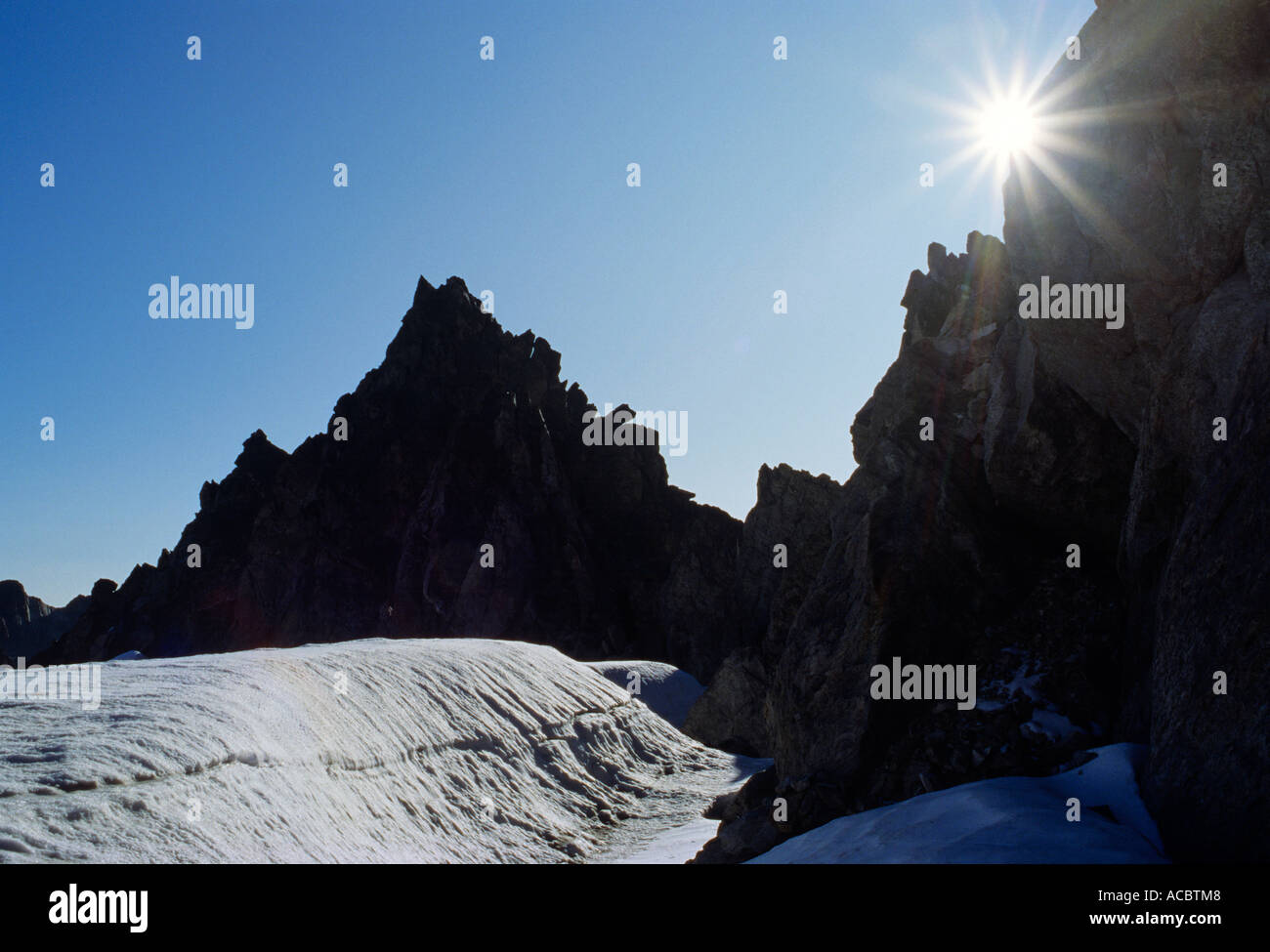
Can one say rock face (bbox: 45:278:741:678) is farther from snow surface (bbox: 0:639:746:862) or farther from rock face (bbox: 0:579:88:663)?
rock face (bbox: 0:579:88:663)

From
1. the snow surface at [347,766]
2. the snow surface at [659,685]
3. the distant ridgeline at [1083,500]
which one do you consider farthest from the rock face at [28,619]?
the distant ridgeline at [1083,500]

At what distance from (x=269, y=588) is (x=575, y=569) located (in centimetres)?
3269

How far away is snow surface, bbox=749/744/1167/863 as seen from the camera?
24.3 feet

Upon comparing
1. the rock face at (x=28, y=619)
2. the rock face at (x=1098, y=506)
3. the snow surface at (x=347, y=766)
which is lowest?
the rock face at (x=28, y=619)

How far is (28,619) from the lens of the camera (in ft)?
459

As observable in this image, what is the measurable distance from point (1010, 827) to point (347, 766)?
11634 mm

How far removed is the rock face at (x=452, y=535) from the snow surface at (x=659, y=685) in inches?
830

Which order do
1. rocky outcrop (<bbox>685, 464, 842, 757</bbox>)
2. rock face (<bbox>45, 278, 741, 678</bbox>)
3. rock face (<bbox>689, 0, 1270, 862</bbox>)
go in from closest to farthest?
1. rock face (<bbox>689, 0, 1270, 862</bbox>)
2. rocky outcrop (<bbox>685, 464, 842, 757</bbox>)
3. rock face (<bbox>45, 278, 741, 678</bbox>)

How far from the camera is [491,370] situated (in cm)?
8069

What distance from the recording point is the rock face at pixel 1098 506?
8.35 meters

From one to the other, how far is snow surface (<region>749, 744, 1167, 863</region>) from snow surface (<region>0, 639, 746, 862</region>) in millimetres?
6967

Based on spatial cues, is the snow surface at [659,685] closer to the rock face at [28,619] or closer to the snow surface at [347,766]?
the snow surface at [347,766]

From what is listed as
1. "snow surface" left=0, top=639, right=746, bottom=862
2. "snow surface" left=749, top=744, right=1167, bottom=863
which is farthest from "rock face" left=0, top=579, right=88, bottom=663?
"snow surface" left=749, top=744, right=1167, bottom=863
